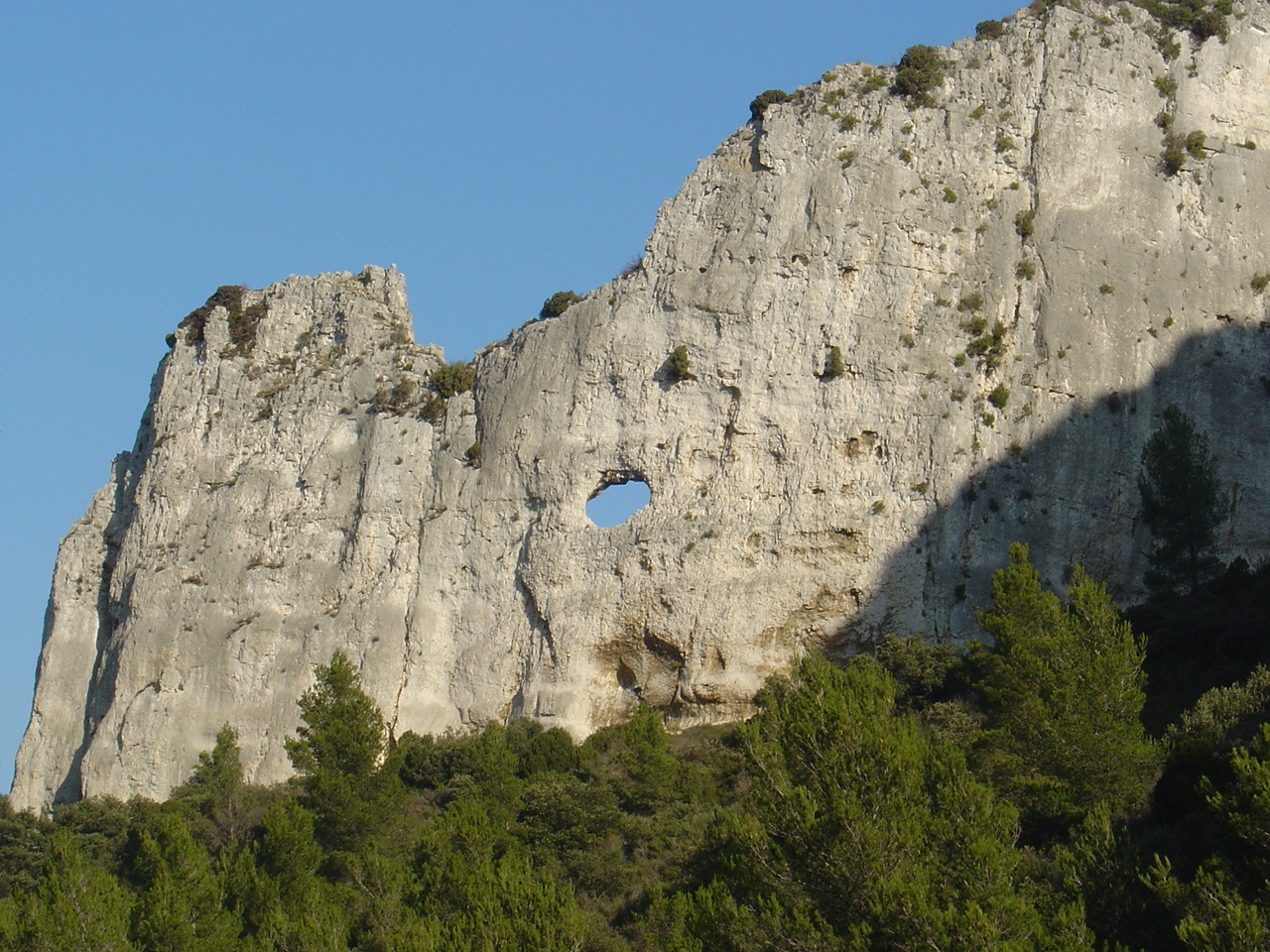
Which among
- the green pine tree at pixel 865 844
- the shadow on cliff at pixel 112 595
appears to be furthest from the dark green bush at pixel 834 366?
the shadow on cliff at pixel 112 595

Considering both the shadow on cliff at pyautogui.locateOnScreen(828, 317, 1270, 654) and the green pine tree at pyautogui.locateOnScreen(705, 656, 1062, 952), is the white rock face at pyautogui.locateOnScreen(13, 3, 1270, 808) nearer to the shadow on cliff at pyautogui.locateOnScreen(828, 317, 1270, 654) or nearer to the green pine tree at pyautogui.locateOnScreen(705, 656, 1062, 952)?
the shadow on cliff at pyautogui.locateOnScreen(828, 317, 1270, 654)

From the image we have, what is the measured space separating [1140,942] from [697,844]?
10292 mm

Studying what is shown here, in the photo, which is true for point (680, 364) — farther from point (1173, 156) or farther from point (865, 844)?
point (865, 844)

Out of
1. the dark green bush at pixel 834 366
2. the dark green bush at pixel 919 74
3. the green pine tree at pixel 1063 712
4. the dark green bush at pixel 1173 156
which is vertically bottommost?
the green pine tree at pixel 1063 712

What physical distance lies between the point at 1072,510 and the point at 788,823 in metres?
16.7

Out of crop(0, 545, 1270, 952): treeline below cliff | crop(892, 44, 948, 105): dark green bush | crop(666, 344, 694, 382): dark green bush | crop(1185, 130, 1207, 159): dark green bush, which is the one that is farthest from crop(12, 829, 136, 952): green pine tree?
crop(1185, 130, 1207, 159): dark green bush

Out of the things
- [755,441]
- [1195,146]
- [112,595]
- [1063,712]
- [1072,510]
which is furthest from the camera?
[112,595]

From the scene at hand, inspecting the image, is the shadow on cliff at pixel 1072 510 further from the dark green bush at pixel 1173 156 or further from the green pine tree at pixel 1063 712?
the green pine tree at pixel 1063 712

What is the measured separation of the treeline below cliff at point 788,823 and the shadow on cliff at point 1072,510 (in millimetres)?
1501

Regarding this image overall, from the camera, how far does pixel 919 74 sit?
4238cm

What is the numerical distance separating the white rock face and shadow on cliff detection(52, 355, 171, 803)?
0.82 ft

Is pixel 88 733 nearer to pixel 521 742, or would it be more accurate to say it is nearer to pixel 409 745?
pixel 409 745

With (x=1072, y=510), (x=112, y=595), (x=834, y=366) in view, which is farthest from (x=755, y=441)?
(x=112, y=595)

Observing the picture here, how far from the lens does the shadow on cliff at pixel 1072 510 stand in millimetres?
37094
